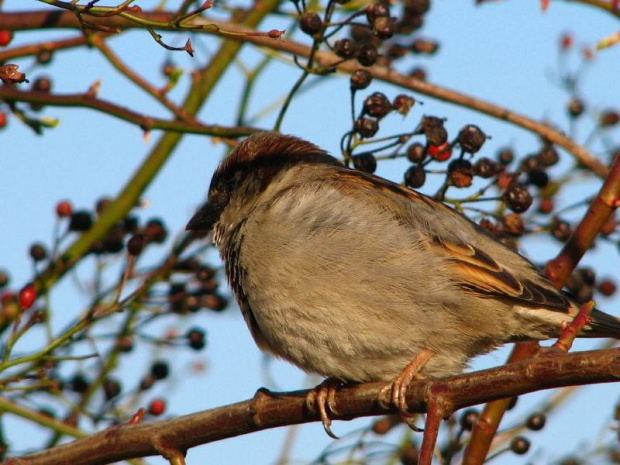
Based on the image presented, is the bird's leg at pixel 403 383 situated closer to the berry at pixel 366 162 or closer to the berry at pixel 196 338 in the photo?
the berry at pixel 366 162

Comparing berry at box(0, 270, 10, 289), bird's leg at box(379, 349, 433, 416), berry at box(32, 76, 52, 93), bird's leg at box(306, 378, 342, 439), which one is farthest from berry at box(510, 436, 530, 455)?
berry at box(32, 76, 52, 93)

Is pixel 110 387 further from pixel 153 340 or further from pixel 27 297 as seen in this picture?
pixel 27 297

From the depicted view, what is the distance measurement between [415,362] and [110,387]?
4.48 feet

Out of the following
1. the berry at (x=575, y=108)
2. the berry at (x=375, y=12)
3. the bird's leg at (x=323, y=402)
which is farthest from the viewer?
the berry at (x=575, y=108)

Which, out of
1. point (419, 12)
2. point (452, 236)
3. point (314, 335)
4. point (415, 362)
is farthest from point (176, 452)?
point (419, 12)

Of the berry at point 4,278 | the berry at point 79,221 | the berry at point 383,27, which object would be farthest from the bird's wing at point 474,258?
the berry at point 4,278

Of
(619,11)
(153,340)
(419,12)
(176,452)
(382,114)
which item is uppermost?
(419,12)

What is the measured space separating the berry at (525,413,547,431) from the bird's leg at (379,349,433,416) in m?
0.95

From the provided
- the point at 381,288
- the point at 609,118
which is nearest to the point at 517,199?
the point at 381,288

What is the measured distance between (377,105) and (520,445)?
174 centimetres

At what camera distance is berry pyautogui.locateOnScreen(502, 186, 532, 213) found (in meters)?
4.16

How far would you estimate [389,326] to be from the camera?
3893 mm

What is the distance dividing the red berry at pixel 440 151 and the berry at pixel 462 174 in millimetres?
72

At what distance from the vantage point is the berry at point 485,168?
4129 mm
